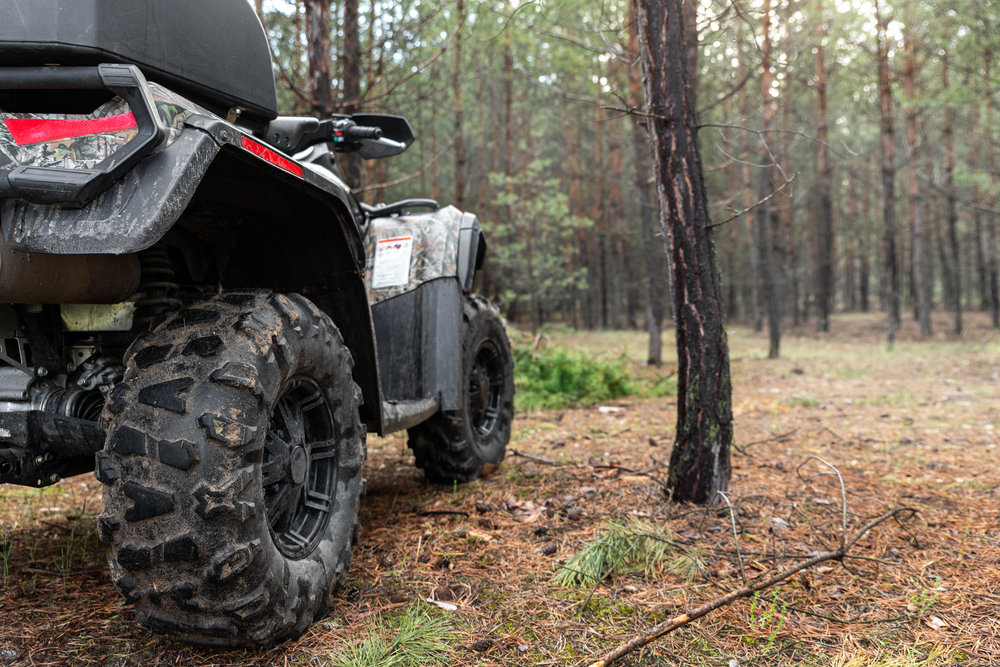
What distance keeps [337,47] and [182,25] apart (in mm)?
8394

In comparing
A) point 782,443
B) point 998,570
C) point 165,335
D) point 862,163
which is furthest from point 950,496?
point 862,163

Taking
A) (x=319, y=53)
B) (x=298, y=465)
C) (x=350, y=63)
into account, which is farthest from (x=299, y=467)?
(x=350, y=63)

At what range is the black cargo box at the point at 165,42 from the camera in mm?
1544

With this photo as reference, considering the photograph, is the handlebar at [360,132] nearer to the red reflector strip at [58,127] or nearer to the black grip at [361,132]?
the black grip at [361,132]

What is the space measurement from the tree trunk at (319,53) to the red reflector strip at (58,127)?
503 cm

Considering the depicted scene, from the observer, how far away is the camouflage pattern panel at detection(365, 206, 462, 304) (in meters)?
3.44

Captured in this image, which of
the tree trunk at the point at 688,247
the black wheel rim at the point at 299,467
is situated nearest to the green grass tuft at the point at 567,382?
the tree trunk at the point at 688,247

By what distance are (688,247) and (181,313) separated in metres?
2.20

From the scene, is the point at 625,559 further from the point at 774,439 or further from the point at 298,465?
the point at 774,439

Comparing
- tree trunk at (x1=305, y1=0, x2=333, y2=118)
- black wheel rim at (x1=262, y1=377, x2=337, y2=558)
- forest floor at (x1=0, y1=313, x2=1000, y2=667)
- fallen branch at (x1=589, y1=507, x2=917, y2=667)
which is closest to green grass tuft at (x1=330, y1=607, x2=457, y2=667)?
forest floor at (x1=0, y1=313, x2=1000, y2=667)

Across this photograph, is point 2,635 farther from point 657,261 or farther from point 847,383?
point 657,261

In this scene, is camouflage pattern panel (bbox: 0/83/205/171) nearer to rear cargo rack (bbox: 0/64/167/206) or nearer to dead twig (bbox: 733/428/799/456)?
rear cargo rack (bbox: 0/64/167/206)

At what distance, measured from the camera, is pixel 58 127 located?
150cm

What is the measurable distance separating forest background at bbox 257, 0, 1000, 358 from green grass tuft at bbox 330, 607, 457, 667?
8.55 feet
